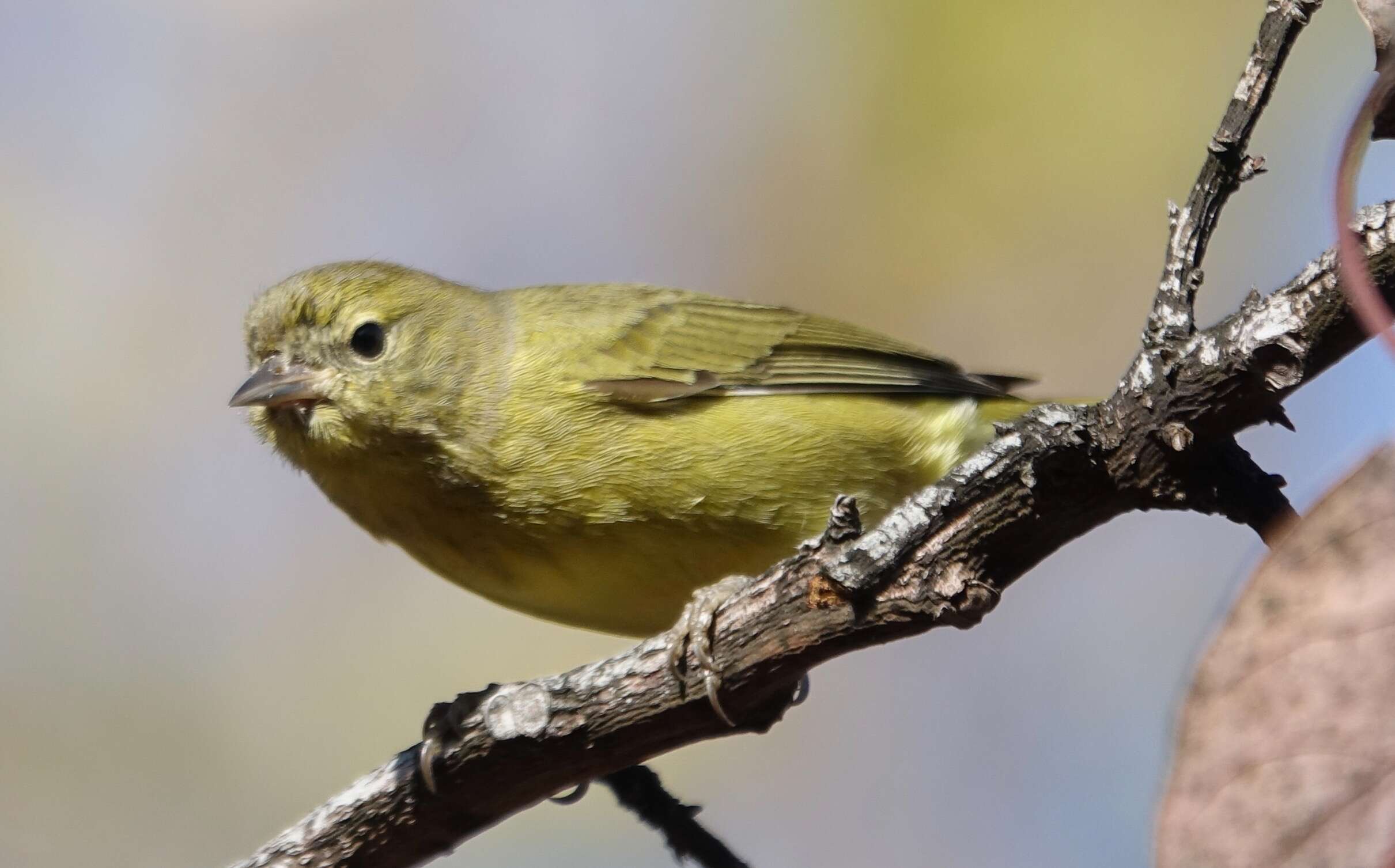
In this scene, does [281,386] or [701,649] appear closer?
[701,649]

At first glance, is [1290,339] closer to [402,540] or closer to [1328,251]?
[1328,251]

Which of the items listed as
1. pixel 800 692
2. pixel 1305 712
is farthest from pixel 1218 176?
pixel 800 692

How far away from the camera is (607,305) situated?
461cm

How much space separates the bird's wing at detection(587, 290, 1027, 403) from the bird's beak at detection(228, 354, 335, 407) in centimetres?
80

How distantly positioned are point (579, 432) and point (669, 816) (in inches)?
43.5

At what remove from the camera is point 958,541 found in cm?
227

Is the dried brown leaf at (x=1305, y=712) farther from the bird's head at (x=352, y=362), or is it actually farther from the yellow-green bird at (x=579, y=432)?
the bird's head at (x=352, y=362)

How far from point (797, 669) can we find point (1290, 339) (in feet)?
3.60

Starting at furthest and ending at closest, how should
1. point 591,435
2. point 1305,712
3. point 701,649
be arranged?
1. point 591,435
2. point 701,649
3. point 1305,712

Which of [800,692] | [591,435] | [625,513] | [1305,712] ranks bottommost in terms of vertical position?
[1305,712]

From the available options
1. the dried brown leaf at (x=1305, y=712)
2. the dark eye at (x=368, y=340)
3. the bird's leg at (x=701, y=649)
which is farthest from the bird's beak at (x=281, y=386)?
the dried brown leaf at (x=1305, y=712)

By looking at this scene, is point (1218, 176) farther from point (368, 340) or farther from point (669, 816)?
point (368, 340)

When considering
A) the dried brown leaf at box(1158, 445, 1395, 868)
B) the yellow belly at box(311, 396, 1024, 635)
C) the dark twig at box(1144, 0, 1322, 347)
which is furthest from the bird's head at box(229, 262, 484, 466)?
the dried brown leaf at box(1158, 445, 1395, 868)

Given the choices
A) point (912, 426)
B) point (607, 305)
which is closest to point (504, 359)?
point (607, 305)
